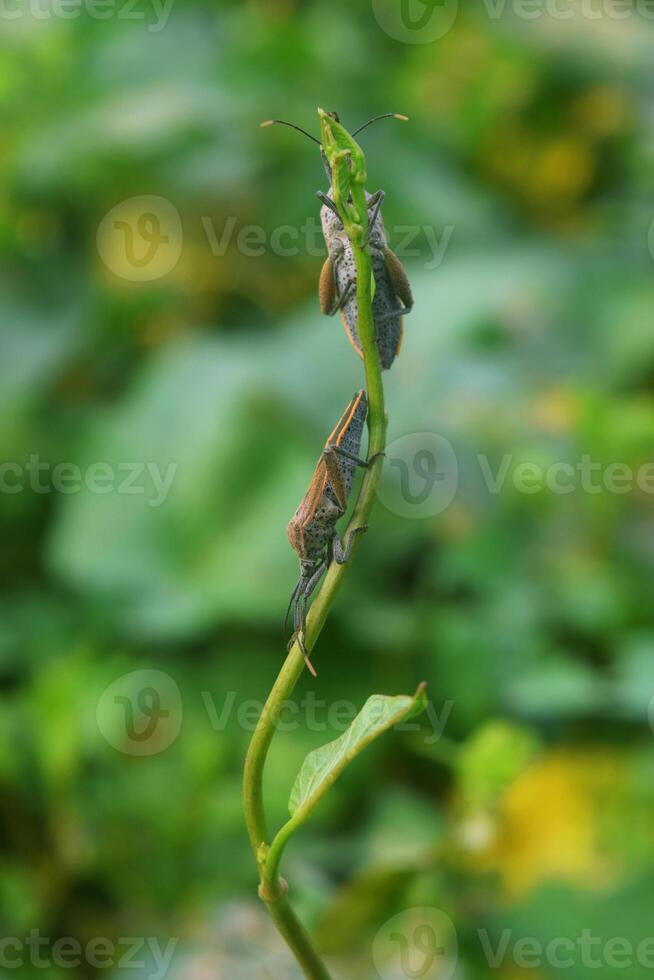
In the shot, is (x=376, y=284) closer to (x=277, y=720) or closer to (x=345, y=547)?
(x=345, y=547)

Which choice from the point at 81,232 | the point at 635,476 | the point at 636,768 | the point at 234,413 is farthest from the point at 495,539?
the point at 81,232

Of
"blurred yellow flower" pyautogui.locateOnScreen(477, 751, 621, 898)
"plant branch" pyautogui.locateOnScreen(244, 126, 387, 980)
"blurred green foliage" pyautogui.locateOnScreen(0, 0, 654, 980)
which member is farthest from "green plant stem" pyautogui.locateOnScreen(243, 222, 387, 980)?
"blurred yellow flower" pyautogui.locateOnScreen(477, 751, 621, 898)

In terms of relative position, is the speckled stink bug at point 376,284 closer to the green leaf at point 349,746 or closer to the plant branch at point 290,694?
the plant branch at point 290,694

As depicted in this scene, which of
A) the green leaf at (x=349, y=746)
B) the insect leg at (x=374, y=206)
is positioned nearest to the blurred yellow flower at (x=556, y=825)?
the green leaf at (x=349, y=746)

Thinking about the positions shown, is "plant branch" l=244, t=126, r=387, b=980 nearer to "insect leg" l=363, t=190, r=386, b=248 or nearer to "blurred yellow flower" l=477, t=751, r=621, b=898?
"insect leg" l=363, t=190, r=386, b=248

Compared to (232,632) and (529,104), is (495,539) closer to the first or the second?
(232,632)

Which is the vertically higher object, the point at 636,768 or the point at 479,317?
the point at 479,317
